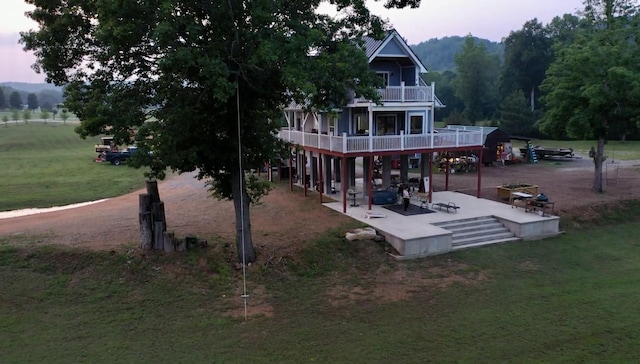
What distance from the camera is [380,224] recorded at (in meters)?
20.2

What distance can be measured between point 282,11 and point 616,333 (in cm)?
1240

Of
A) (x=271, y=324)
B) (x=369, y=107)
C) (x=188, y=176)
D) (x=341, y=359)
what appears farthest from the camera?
(x=188, y=176)

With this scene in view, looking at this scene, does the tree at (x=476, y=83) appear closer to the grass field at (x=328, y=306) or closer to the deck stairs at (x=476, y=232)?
the deck stairs at (x=476, y=232)

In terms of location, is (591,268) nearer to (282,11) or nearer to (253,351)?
(253,351)

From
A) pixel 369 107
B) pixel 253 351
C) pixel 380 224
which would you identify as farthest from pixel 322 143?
pixel 253 351

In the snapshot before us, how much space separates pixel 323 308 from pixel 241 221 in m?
4.54

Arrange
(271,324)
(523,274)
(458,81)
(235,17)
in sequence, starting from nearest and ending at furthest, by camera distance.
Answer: (271,324), (235,17), (523,274), (458,81)

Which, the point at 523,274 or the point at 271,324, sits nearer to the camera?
the point at 271,324

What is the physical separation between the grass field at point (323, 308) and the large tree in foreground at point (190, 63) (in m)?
3.20

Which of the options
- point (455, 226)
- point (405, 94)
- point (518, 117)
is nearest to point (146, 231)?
point (455, 226)

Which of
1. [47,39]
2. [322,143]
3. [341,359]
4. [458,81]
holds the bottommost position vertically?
[341,359]

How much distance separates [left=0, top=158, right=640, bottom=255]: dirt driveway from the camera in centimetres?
1848

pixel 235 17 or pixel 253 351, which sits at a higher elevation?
pixel 235 17

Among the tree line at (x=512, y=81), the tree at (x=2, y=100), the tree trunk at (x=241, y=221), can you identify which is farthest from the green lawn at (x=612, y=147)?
the tree at (x=2, y=100)
